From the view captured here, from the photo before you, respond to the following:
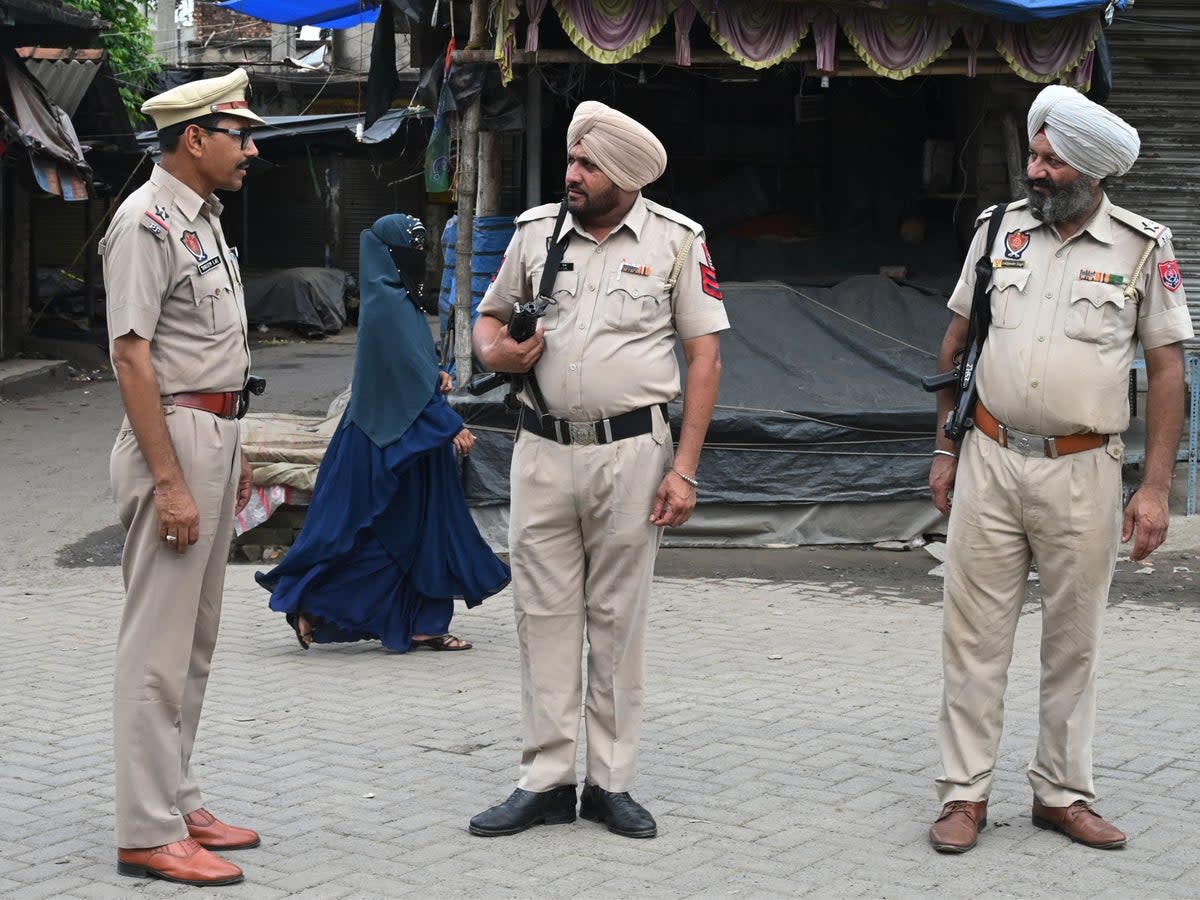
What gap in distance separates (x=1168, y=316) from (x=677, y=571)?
4.79 m

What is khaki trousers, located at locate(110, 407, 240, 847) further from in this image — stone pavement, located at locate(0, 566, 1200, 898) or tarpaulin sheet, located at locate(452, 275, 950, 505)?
tarpaulin sheet, located at locate(452, 275, 950, 505)

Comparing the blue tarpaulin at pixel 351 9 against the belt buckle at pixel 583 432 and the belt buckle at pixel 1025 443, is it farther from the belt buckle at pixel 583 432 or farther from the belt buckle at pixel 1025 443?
the belt buckle at pixel 583 432

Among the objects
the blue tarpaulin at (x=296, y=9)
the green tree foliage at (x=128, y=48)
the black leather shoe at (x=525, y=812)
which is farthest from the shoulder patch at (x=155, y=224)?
the green tree foliage at (x=128, y=48)

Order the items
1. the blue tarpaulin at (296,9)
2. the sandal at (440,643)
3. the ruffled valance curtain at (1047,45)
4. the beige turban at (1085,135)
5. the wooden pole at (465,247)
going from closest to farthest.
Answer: the beige turban at (1085,135)
the sandal at (440,643)
the ruffled valance curtain at (1047,45)
the wooden pole at (465,247)
the blue tarpaulin at (296,9)

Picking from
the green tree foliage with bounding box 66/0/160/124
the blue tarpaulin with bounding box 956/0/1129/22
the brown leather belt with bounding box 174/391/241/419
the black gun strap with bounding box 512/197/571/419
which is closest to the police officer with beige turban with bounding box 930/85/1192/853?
the black gun strap with bounding box 512/197/571/419

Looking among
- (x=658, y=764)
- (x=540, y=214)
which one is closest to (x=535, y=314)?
(x=540, y=214)

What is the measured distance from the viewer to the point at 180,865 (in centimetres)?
419

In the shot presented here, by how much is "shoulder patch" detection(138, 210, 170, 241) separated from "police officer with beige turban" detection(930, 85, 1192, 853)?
227 centimetres

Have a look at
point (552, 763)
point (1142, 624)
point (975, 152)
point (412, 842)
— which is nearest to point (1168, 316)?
point (552, 763)

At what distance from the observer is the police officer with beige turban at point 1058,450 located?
447 cm

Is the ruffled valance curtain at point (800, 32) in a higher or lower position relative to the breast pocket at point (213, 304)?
higher

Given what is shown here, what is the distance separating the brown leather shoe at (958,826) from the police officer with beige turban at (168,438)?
191cm

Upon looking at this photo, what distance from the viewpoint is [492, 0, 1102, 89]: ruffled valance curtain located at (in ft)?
29.8

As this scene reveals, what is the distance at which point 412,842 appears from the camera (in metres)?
4.55
